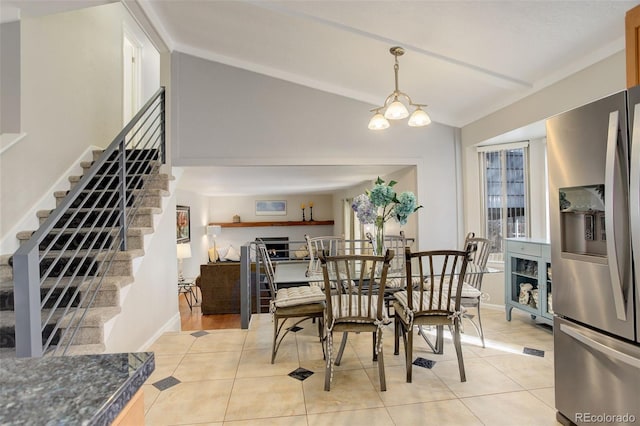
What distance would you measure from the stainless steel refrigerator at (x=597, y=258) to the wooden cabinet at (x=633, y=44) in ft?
1.60

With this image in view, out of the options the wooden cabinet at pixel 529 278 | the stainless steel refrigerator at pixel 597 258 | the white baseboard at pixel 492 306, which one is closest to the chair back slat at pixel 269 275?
the stainless steel refrigerator at pixel 597 258

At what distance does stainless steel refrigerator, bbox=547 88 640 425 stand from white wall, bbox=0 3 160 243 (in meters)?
3.62

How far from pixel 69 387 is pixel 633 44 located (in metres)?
2.69

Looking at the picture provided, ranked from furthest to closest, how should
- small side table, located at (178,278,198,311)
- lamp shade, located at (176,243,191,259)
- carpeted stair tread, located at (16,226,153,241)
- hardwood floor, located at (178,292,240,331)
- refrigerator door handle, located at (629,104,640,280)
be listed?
small side table, located at (178,278,198,311) < lamp shade, located at (176,243,191,259) < hardwood floor, located at (178,292,240,331) < carpeted stair tread, located at (16,226,153,241) < refrigerator door handle, located at (629,104,640,280)

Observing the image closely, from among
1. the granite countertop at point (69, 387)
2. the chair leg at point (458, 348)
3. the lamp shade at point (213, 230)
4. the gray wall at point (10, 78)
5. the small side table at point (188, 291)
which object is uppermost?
the gray wall at point (10, 78)

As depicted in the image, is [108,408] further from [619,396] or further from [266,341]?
[266,341]

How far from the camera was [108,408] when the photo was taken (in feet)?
1.91

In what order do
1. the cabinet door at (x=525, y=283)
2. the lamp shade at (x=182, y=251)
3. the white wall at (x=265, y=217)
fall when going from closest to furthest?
the cabinet door at (x=525, y=283) < the lamp shade at (x=182, y=251) < the white wall at (x=265, y=217)

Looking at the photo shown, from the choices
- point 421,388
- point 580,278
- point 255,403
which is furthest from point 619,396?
point 255,403

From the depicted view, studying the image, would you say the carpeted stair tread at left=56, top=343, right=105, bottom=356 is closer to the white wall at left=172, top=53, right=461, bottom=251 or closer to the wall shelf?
the white wall at left=172, top=53, right=461, bottom=251

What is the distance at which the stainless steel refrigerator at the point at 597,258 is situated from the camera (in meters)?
1.36

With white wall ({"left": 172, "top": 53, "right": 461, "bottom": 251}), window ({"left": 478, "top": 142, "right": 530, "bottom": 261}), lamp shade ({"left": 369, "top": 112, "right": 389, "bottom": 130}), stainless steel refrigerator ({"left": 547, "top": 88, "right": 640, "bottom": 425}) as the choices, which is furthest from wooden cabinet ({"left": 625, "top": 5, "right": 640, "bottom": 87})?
white wall ({"left": 172, "top": 53, "right": 461, "bottom": 251})

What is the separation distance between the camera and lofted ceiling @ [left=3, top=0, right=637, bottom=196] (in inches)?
88.4

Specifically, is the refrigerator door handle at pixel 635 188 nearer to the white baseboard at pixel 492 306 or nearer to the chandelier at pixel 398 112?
the chandelier at pixel 398 112
